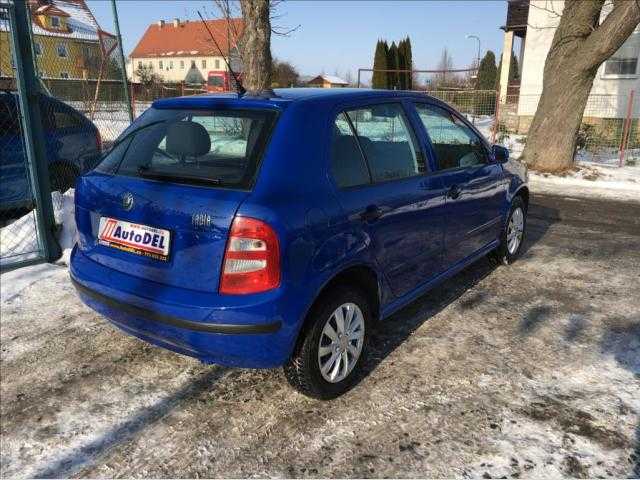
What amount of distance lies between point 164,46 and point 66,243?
281 ft

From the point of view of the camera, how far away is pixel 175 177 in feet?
8.75

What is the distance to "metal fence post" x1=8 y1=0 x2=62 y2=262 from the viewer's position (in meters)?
4.65

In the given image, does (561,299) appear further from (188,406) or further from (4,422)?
(4,422)

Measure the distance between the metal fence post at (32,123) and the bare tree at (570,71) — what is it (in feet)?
31.3

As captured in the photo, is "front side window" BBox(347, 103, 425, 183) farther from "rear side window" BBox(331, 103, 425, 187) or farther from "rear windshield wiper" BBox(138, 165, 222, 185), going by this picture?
"rear windshield wiper" BBox(138, 165, 222, 185)

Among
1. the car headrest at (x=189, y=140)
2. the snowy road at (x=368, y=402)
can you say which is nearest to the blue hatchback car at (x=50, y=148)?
the snowy road at (x=368, y=402)

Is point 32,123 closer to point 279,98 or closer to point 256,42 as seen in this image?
point 279,98

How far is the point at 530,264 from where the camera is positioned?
535cm

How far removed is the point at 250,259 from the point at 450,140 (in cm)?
233

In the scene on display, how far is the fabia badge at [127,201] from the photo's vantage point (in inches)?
106

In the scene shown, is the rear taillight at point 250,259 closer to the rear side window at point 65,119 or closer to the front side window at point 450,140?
the front side window at point 450,140

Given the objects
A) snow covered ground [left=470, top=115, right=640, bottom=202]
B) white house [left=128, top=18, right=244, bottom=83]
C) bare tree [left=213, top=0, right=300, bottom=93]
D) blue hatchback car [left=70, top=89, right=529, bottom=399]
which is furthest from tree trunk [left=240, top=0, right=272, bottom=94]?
white house [left=128, top=18, right=244, bottom=83]

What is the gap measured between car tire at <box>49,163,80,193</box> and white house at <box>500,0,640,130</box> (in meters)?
14.7

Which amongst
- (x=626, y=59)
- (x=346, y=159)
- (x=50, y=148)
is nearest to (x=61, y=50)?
(x=50, y=148)
